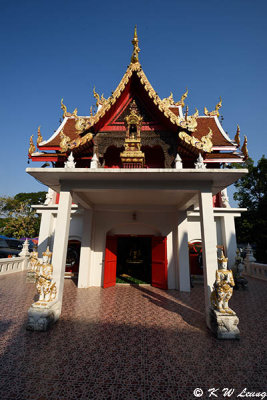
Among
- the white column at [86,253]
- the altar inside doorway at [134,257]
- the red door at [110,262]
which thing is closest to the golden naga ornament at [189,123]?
the white column at [86,253]

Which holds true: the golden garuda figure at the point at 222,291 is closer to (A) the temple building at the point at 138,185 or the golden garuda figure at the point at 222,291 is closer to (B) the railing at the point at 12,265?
(A) the temple building at the point at 138,185

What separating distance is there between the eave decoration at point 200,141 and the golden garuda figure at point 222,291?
11.0 ft

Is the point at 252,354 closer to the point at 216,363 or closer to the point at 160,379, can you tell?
the point at 216,363

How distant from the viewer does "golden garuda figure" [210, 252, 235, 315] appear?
4.28 m

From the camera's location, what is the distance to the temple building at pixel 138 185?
507cm

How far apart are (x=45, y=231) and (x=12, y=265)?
11.0 ft

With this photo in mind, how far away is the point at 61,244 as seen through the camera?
5.02 m

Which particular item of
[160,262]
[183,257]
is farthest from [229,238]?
[160,262]

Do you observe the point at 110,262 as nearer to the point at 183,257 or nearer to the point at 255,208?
the point at 183,257

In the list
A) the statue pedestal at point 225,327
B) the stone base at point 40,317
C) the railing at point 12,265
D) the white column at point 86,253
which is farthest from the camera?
the railing at point 12,265

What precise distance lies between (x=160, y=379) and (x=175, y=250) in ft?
19.1

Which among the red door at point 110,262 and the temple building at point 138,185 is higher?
the temple building at point 138,185

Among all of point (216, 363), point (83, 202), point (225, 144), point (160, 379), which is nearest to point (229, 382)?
point (216, 363)

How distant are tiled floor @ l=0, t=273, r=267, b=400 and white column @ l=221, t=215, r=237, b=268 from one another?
361cm
